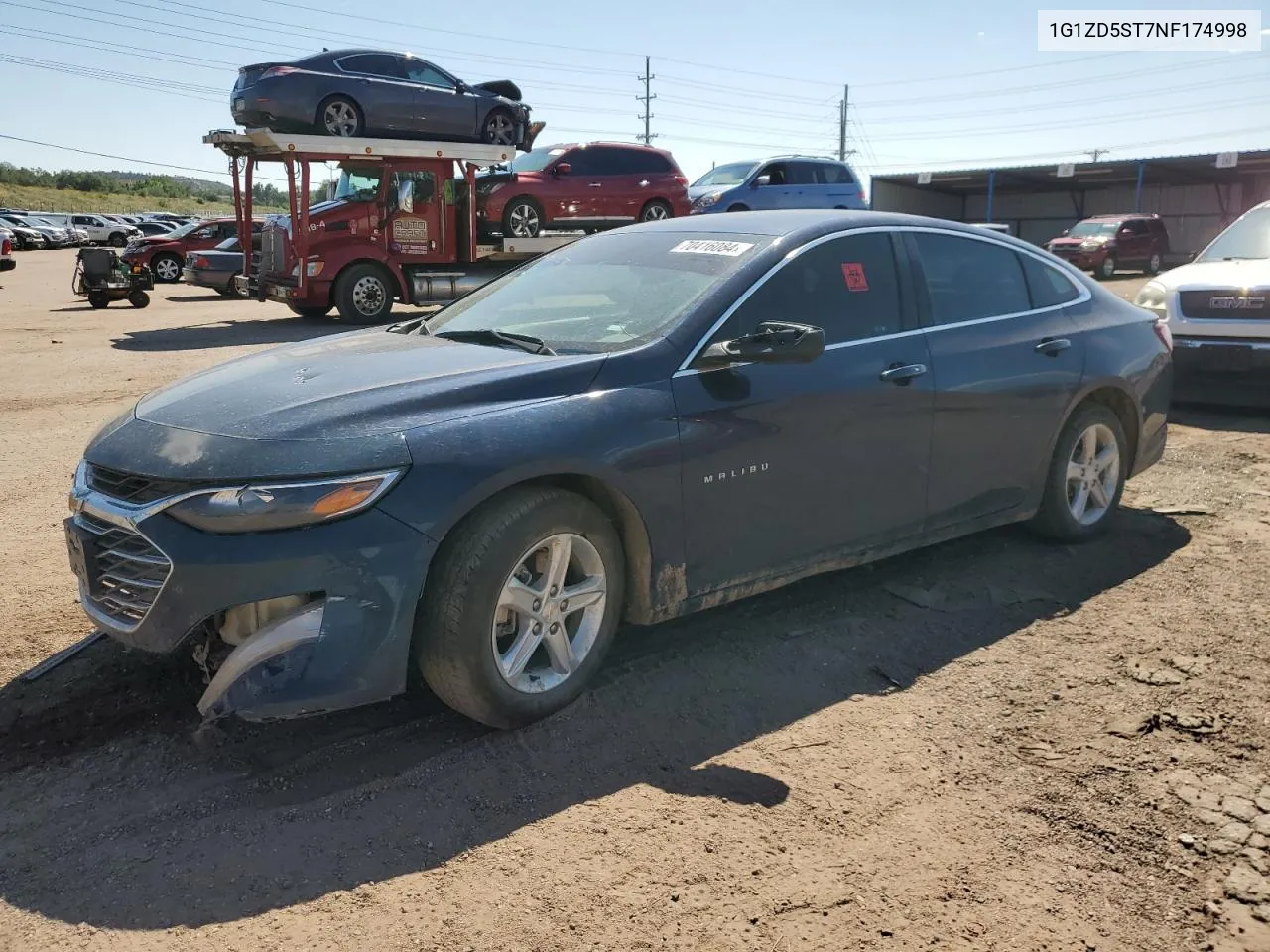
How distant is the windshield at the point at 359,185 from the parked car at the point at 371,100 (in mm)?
618

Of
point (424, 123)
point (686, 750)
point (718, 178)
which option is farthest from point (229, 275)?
point (686, 750)

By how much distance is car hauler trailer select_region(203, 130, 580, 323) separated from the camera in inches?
590

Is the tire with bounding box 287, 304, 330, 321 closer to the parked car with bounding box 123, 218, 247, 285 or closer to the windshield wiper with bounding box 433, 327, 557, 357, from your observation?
the parked car with bounding box 123, 218, 247, 285

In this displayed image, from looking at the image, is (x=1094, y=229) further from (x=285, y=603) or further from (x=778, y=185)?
(x=285, y=603)

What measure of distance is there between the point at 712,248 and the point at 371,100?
12361 millimetres

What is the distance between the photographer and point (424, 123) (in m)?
15.4

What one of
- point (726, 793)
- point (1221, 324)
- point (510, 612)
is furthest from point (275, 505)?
point (1221, 324)

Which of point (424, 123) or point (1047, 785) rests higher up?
point (424, 123)

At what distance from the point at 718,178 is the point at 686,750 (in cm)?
1921

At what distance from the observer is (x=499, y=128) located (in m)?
16.2

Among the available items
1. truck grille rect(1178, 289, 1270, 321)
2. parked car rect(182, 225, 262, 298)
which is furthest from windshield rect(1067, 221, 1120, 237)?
truck grille rect(1178, 289, 1270, 321)

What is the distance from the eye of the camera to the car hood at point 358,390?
3.12 m

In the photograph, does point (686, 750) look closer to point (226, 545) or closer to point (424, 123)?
point (226, 545)

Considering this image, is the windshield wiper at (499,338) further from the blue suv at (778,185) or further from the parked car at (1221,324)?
the blue suv at (778,185)
